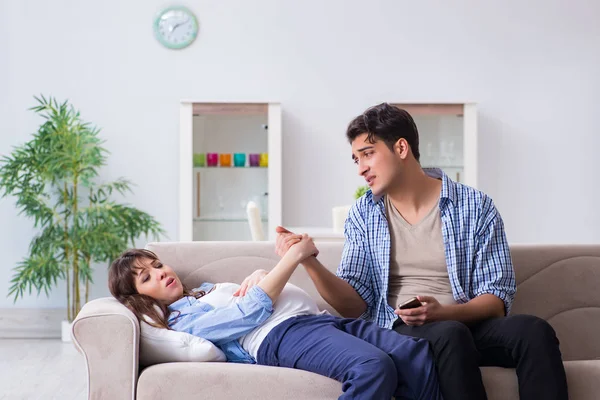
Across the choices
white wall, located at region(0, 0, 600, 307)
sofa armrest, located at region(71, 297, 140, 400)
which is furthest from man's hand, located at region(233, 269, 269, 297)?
white wall, located at region(0, 0, 600, 307)

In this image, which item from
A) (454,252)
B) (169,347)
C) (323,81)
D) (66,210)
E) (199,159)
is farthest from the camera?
(323,81)

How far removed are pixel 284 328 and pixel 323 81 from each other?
366cm

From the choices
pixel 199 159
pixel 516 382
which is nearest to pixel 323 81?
pixel 199 159

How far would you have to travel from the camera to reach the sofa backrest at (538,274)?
271 cm

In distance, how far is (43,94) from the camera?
Result: 5.69 metres

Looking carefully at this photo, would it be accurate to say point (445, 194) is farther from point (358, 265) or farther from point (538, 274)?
point (538, 274)

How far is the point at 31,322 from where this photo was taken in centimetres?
568

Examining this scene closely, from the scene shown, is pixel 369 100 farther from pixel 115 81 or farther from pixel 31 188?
pixel 31 188

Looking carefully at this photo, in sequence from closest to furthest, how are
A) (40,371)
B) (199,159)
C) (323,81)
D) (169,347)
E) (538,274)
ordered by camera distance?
(169,347)
(538,274)
(40,371)
(199,159)
(323,81)

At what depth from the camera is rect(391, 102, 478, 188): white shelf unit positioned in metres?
5.50

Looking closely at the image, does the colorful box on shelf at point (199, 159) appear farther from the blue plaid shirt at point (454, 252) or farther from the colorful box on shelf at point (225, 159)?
the blue plaid shirt at point (454, 252)

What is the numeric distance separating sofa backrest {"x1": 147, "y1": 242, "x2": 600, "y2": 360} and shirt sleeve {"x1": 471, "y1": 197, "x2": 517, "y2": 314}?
13.1 inches

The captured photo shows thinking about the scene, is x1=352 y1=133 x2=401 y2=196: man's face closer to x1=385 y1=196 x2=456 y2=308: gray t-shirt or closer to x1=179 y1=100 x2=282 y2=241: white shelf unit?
x1=385 y1=196 x2=456 y2=308: gray t-shirt

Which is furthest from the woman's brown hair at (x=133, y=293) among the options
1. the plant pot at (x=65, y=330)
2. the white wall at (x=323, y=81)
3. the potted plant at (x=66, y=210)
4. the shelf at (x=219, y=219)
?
the white wall at (x=323, y=81)
